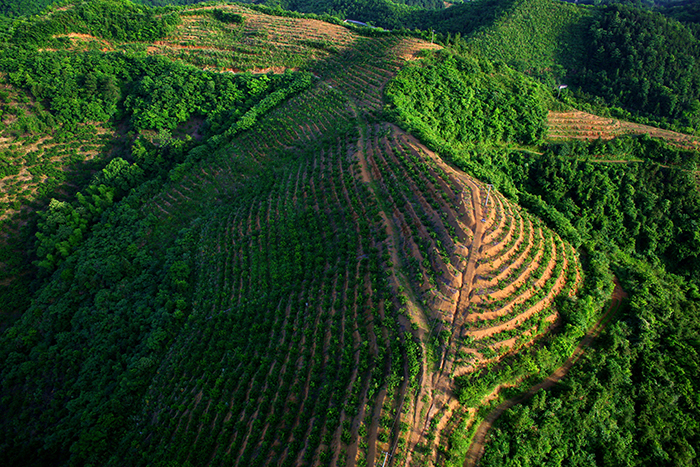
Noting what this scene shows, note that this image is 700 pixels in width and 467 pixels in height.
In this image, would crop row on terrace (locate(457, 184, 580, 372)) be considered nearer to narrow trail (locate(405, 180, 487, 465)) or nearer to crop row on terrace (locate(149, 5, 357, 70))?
narrow trail (locate(405, 180, 487, 465))

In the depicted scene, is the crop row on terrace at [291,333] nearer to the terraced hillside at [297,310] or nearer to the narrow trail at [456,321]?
the terraced hillside at [297,310]

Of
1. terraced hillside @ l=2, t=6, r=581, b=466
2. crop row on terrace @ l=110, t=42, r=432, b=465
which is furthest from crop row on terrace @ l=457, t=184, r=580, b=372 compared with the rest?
crop row on terrace @ l=110, t=42, r=432, b=465

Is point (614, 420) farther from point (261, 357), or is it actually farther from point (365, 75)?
point (365, 75)

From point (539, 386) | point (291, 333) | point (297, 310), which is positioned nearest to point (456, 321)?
point (539, 386)

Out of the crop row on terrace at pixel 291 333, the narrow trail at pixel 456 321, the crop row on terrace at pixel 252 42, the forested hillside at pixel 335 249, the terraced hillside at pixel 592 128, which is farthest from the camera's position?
the crop row on terrace at pixel 252 42

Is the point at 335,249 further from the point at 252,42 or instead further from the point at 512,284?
the point at 252,42

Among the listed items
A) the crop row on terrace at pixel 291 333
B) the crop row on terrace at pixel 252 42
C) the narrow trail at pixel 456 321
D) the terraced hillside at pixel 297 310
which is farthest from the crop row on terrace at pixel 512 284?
the crop row on terrace at pixel 252 42

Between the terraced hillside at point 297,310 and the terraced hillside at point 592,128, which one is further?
the terraced hillside at point 592,128
